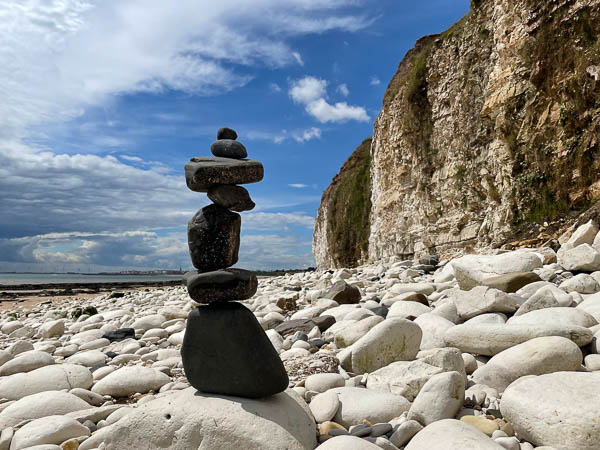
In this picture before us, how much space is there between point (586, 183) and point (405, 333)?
974 cm

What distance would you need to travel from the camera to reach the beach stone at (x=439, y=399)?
2963 mm

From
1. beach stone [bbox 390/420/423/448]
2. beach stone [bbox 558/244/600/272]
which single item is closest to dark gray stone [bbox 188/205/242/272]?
beach stone [bbox 390/420/423/448]

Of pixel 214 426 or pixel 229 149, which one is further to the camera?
pixel 229 149

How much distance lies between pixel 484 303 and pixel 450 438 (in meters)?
2.93

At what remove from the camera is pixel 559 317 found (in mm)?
4191

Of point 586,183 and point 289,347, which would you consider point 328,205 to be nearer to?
point 586,183

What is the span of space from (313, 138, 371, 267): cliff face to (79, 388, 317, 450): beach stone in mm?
28787

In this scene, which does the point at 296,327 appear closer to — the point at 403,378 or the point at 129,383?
the point at 129,383

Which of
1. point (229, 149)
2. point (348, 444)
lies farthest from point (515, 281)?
point (229, 149)

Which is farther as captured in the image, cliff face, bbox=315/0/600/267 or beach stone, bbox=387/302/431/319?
cliff face, bbox=315/0/600/267

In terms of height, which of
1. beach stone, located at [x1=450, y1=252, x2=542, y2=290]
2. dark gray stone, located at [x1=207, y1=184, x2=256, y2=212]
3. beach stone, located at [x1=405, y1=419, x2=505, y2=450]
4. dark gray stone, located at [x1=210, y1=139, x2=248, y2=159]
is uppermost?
dark gray stone, located at [x1=210, y1=139, x2=248, y2=159]

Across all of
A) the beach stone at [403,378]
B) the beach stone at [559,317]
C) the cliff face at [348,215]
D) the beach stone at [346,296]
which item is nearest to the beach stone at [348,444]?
the beach stone at [403,378]

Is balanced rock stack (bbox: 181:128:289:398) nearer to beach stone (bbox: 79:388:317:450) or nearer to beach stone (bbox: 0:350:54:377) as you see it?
beach stone (bbox: 79:388:317:450)

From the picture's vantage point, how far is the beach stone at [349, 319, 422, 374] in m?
4.10
